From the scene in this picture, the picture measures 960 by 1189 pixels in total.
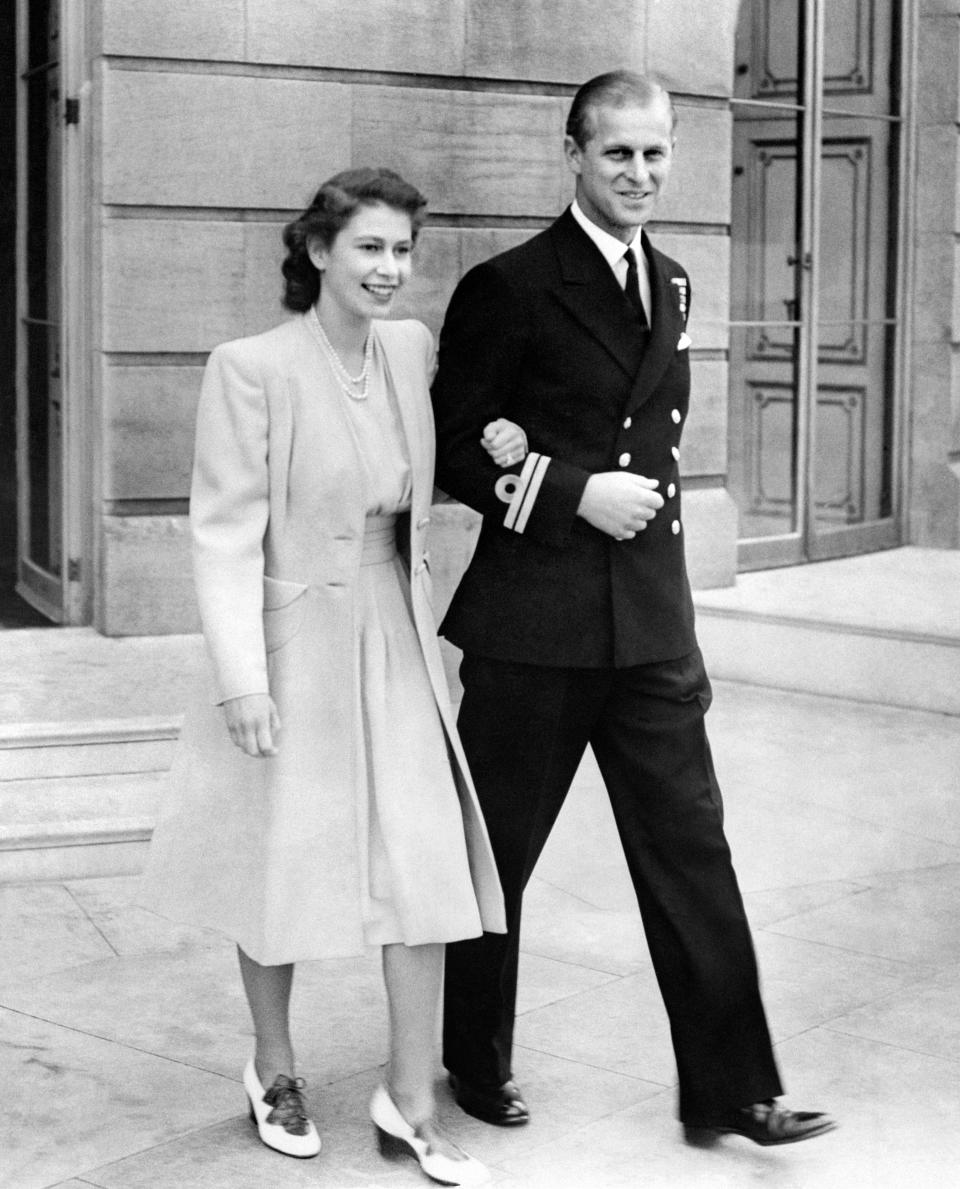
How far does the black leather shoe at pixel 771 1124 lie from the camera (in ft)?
13.5

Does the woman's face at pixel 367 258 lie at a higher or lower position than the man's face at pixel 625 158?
lower

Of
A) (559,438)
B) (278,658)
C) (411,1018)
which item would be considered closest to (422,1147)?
(411,1018)

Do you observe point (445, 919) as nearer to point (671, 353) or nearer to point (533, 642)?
point (533, 642)

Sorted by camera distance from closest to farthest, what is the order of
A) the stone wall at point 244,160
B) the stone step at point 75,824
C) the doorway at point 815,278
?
the stone step at point 75,824
the stone wall at point 244,160
the doorway at point 815,278

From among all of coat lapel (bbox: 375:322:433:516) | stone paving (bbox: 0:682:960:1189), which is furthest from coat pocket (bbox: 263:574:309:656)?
stone paving (bbox: 0:682:960:1189)

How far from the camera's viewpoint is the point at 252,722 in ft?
12.8

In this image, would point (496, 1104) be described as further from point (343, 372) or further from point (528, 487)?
point (343, 372)

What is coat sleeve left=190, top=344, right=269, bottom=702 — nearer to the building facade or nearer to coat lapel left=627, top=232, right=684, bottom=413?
coat lapel left=627, top=232, right=684, bottom=413

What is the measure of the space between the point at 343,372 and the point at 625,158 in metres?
0.67

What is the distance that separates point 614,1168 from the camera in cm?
405

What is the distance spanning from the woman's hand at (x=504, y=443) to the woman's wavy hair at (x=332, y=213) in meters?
0.39

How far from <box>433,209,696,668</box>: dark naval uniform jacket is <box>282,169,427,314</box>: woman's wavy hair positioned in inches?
9.0

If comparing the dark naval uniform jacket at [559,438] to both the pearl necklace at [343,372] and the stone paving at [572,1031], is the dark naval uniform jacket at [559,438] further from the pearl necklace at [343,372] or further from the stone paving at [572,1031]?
the stone paving at [572,1031]

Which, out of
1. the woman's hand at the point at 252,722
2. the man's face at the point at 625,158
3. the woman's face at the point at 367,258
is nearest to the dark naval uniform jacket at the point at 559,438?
the man's face at the point at 625,158
